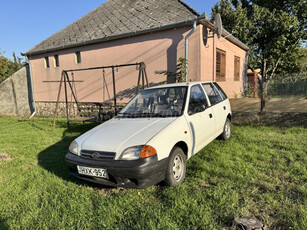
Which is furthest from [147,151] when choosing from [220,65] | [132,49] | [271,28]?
[271,28]

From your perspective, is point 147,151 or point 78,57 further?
point 78,57

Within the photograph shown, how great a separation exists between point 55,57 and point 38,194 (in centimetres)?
1078

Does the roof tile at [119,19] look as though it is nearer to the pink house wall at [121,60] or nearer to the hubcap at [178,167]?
the pink house wall at [121,60]

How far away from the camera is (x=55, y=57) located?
462 inches

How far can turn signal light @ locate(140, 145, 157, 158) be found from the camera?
2.50 metres

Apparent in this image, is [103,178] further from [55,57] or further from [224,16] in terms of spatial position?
[224,16]

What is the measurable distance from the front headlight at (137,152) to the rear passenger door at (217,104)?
2140 millimetres

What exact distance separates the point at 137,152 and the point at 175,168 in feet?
2.33

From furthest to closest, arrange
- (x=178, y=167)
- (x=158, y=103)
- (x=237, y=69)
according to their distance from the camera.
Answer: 1. (x=237, y=69)
2. (x=158, y=103)
3. (x=178, y=167)

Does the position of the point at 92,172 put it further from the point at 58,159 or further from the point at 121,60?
the point at 121,60

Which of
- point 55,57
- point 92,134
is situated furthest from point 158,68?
point 55,57

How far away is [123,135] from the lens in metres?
2.84

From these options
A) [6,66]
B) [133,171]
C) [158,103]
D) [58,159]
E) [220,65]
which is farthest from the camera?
[6,66]

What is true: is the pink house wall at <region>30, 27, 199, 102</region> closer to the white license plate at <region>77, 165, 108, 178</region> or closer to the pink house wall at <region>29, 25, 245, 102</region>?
the pink house wall at <region>29, 25, 245, 102</region>
